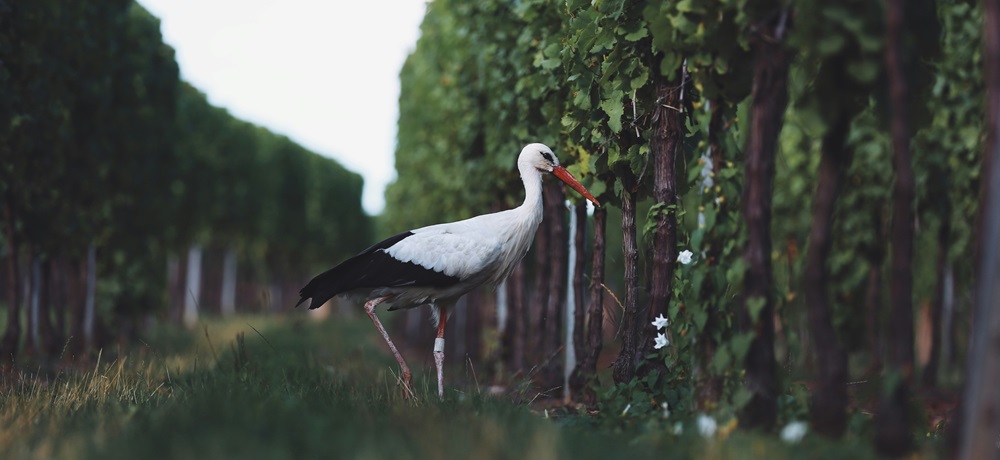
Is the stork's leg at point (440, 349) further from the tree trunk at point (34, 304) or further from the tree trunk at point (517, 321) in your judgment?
the tree trunk at point (34, 304)

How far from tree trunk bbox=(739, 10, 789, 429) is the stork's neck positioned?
9.10ft

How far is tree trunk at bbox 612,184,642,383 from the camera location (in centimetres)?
670

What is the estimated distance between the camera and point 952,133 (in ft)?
39.7

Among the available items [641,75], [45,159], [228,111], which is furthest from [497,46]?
[228,111]

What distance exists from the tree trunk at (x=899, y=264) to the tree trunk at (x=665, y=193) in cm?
223

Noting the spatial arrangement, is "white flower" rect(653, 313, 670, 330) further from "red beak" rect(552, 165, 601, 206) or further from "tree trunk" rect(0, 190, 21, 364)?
"tree trunk" rect(0, 190, 21, 364)

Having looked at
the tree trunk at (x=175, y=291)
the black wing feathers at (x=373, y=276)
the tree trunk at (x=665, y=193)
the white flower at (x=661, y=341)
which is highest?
the tree trunk at (x=665, y=193)

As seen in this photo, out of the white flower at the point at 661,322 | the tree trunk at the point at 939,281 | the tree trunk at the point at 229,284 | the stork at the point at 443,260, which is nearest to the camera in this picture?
the white flower at the point at 661,322

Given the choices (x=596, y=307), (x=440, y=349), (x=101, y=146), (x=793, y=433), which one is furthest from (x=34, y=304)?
(x=793, y=433)

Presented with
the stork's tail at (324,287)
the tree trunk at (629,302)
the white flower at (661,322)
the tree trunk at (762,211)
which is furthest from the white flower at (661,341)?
the stork's tail at (324,287)

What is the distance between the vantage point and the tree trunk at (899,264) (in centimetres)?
393

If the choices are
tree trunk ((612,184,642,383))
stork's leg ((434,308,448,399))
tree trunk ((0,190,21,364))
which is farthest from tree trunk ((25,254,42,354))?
tree trunk ((612,184,642,383))

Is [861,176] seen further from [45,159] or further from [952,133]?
[45,159]

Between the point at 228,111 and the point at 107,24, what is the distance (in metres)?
16.6
